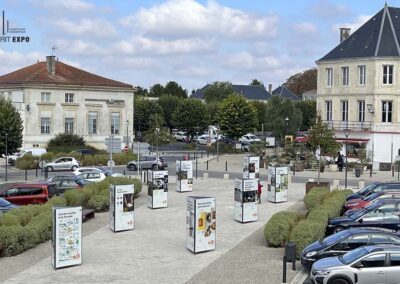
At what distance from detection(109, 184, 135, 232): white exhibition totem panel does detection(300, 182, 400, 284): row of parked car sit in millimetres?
7503

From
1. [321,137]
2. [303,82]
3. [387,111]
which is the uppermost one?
[303,82]

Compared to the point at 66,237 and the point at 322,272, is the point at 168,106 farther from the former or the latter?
the point at 322,272

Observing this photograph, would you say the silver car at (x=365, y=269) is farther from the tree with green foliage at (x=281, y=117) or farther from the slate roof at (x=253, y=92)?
the slate roof at (x=253, y=92)

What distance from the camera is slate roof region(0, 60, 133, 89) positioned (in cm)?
6612

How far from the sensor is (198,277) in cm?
1794

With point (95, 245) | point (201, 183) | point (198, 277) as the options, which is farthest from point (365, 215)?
point (201, 183)

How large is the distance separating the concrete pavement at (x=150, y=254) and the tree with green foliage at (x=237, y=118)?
43321 millimetres

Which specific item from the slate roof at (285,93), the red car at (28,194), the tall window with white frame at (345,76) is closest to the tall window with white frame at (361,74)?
the tall window with white frame at (345,76)

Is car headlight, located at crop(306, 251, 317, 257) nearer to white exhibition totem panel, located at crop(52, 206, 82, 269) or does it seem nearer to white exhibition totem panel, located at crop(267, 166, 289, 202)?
white exhibition totem panel, located at crop(52, 206, 82, 269)

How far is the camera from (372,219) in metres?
22.6

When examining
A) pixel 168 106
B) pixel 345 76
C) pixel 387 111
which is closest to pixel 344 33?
pixel 345 76

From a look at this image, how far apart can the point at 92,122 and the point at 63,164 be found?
16464mm

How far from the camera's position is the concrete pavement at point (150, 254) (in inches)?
714

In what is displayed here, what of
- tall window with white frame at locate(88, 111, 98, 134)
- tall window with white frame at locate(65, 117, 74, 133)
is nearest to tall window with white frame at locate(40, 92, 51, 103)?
tall window with white frame at locate(65, 117, 74, 133)
